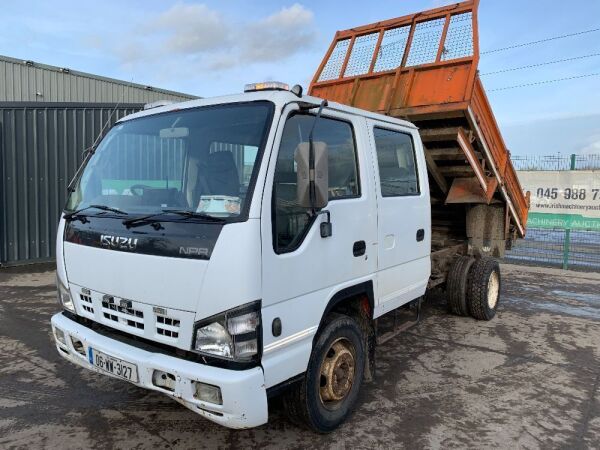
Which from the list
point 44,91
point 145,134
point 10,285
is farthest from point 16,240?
point 145,134

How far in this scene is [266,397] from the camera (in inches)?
99.5

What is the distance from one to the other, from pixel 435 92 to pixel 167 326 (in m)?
3.68

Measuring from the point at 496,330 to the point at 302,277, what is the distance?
405 cm

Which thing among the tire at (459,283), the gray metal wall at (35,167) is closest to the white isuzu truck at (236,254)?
the tire at (459,283)

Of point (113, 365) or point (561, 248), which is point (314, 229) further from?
point (561, 248)

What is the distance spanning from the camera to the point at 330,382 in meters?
3.17

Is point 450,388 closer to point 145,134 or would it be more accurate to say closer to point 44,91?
point 145,134

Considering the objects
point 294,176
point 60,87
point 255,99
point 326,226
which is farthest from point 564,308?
point 60,87

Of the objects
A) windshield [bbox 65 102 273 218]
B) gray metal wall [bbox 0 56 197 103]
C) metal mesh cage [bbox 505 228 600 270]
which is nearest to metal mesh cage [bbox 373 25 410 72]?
windshield [bbox 65 102 273 218]

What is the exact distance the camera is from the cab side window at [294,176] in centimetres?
269

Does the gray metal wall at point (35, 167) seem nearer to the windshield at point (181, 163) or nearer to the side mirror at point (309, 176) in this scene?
the windshield at point (181, 163)

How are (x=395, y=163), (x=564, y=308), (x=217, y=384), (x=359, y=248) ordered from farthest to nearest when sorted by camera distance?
(x=564, y=308) → (x=395, y=163) → (x=359, y=248) → (x=217, y=384)

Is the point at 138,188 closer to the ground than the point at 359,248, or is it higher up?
higher up

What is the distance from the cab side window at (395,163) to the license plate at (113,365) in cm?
219
